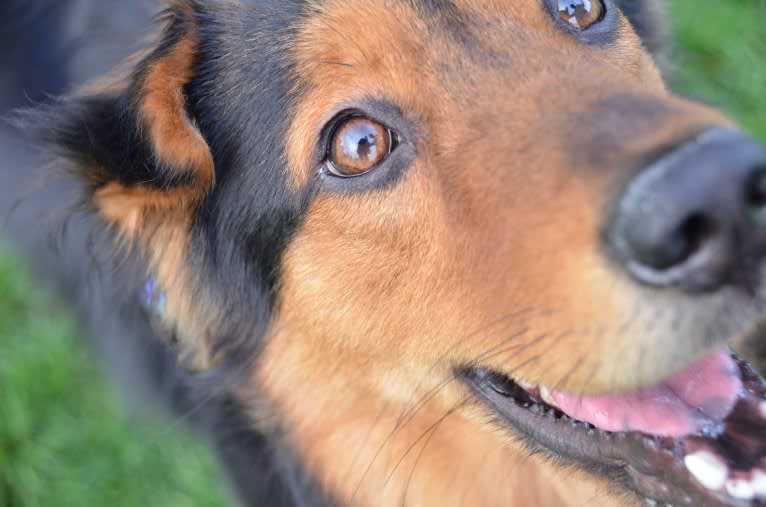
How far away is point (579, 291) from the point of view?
1.84 m

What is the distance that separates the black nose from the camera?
1623 millimetres

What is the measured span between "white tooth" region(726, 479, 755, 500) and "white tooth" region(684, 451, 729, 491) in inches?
0.9

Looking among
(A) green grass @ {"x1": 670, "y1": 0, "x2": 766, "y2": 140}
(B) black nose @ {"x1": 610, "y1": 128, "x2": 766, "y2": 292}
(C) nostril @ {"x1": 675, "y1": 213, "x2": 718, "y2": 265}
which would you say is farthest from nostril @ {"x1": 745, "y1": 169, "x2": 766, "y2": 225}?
(A) green grass @ {"x1": 670, "y1": 0, "x2": 766, "y2": 140}

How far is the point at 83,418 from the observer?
440cm

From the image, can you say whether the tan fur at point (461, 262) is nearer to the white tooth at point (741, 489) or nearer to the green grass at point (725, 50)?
the white tooth at point (741, 489)

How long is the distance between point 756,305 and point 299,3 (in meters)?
1.47

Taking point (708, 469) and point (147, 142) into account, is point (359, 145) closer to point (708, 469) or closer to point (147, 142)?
point (147, 142)

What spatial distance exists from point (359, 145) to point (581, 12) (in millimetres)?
830

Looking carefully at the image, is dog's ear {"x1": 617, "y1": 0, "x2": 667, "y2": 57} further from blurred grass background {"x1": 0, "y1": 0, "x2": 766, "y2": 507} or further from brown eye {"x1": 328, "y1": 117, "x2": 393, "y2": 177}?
brown eye {"x1": 328, "y1": 117, "x2": 393, "y2": 177}

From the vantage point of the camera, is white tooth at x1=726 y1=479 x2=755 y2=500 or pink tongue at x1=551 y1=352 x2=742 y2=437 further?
pink tongue at x1=551 y1=352 x2=742 y2=437

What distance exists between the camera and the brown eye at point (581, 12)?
245 centimetres

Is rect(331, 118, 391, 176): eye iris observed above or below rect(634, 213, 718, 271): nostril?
below

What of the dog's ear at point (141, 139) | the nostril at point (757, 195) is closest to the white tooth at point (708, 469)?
the nostril at point (757, 195)

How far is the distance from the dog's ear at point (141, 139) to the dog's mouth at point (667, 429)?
1.03m
